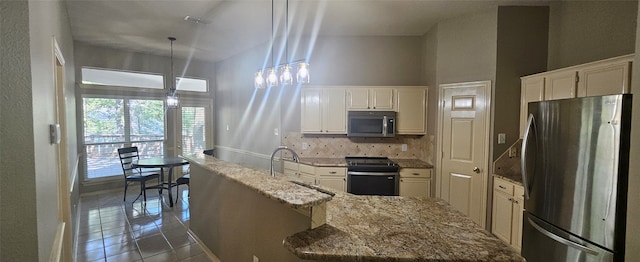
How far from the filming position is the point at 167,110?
5.89 meters

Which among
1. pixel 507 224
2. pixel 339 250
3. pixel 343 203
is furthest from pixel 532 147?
pixel 339 250

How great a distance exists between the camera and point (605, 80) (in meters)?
2.21

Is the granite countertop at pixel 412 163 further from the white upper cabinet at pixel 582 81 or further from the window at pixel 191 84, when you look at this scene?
the window at pixel 191 84

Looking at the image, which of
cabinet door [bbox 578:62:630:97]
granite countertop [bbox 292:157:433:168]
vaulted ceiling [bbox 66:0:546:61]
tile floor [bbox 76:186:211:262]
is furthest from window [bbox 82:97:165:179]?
cabinet door [bbox 578:62:630:97]

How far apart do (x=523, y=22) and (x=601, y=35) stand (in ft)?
2.35

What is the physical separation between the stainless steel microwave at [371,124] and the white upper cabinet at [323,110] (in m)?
0.12

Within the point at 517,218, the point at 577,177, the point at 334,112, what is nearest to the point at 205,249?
the point at 334,112

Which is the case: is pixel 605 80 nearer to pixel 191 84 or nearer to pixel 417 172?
pixel 417 172

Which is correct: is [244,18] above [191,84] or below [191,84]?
above

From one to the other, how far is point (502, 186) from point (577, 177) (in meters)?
1.03

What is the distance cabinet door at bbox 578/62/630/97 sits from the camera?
207 cm

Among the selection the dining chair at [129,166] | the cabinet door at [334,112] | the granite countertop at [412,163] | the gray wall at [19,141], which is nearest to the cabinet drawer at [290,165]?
the cabinet door at [334,112]

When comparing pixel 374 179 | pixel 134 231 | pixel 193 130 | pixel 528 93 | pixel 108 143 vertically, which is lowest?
pixel 134 231

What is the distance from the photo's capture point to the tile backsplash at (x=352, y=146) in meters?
4.35
